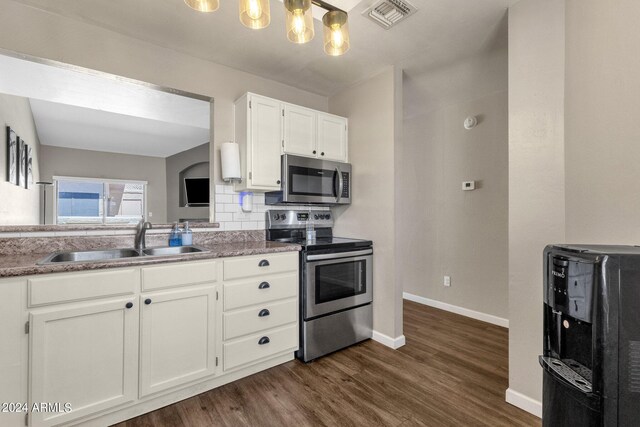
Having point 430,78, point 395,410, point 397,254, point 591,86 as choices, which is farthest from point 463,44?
point 395,410

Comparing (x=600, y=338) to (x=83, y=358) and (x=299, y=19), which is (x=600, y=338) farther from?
(x=83, y=358)

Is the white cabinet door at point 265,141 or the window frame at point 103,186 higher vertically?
the white cabinet door at point 265,141

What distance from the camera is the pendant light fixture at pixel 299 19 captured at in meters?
1.30

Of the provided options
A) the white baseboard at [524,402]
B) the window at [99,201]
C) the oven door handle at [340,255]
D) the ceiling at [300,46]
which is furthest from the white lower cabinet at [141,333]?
the ceiling at [300,46]

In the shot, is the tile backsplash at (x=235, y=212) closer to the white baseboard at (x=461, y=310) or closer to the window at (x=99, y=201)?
the window at (x=99, y=201)

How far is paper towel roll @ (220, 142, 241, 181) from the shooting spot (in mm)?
2502

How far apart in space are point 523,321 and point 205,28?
2.87 meters

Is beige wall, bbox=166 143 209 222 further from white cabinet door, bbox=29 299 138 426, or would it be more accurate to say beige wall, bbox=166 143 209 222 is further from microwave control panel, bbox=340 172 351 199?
microwave control panel, bbox=340 172 351 199

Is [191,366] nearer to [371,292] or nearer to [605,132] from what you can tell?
[371,292]

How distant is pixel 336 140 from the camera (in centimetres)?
303

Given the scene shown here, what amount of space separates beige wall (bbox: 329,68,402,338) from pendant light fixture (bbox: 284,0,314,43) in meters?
1.42

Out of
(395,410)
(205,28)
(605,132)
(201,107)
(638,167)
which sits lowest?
(395,410)

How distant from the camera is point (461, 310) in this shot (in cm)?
346

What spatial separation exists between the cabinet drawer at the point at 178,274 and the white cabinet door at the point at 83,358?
147 millimetres
